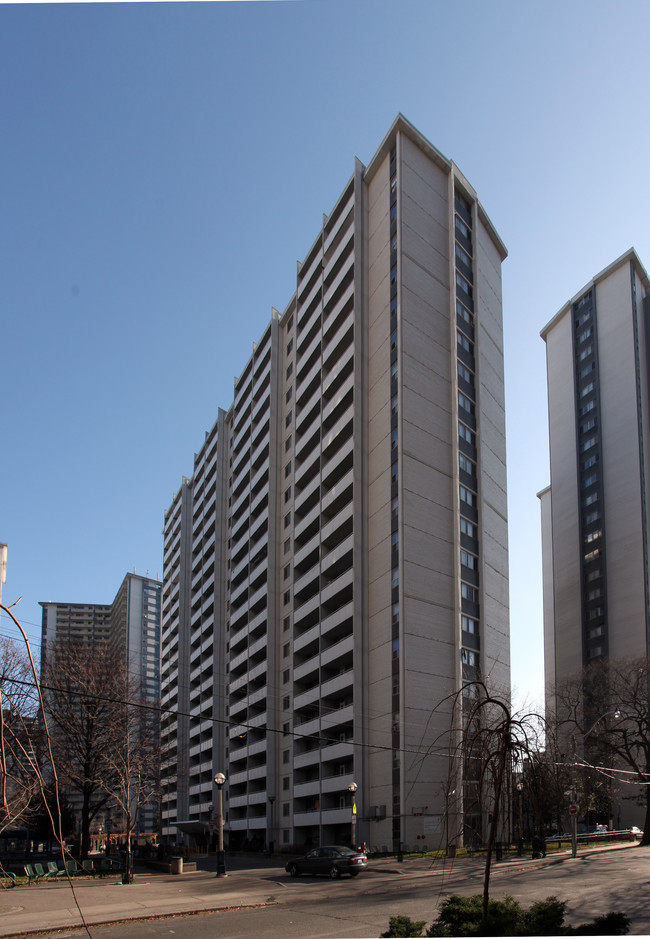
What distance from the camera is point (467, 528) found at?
62.8 meters

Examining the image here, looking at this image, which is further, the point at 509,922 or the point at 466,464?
the point at 466,464

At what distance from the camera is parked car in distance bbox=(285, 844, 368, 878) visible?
33.2m

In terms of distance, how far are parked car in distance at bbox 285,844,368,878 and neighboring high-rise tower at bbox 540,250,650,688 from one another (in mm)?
A: 71260

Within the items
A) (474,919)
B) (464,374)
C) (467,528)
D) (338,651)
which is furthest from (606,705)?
(474,919)

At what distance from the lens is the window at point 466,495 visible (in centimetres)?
6272

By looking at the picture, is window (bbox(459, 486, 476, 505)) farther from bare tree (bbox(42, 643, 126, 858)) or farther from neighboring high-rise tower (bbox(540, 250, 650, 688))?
neighboring high-rise tower (bbox(540, 250, 650, 688))

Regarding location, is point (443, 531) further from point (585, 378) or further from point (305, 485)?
point (585, 378)

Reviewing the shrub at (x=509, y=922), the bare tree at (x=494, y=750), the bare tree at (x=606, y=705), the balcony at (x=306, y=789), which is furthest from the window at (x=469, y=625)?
the shrub at (x=509, y=922)

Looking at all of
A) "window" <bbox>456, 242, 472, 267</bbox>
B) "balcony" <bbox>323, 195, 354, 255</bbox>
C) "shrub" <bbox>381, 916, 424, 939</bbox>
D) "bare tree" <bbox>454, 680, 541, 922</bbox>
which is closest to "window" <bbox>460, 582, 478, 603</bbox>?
"window" <bbox>456, 242, 472, 267</bbox>

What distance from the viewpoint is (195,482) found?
126438 mm

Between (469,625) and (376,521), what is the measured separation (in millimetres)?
10562

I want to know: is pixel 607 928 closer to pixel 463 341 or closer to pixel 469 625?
pixel 469 625

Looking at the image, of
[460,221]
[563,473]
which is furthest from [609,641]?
[460,221]

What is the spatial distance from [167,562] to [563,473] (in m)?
69.5
